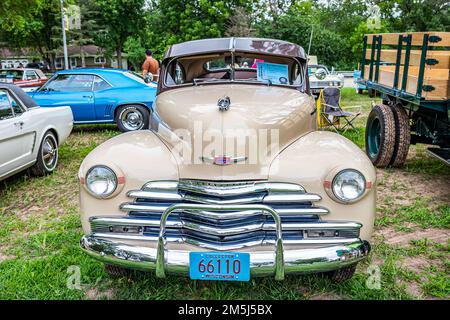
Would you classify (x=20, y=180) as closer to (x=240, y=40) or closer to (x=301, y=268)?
(x=240, y=40)

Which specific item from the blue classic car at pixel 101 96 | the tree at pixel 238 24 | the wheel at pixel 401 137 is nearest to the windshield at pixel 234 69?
the wheel at pixel 401 137

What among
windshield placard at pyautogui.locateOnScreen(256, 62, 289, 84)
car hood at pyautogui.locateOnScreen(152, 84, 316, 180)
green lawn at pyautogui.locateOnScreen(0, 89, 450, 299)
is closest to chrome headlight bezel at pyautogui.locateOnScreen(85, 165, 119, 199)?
car hood at pyautogui.locateOnScreen(152, 84, 316, 180)

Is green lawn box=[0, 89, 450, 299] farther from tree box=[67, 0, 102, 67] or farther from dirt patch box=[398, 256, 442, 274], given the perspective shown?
tree box=[67, 0, 102, 67]

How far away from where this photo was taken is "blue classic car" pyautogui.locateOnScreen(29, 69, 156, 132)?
29.9 feet

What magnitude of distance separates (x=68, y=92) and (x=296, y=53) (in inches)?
256

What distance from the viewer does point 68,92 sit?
923 centimetres

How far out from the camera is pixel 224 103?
324cm

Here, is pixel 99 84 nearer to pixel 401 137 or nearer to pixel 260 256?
pixel 401 137

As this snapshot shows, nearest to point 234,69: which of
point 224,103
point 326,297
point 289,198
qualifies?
point 224,103

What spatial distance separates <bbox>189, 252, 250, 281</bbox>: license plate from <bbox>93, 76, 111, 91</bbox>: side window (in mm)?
7488

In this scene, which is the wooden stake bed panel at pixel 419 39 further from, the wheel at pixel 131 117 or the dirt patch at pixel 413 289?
the wheel at pixel 131 117

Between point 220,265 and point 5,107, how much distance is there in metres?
4.23

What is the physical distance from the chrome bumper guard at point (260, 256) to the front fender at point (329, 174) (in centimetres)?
19
